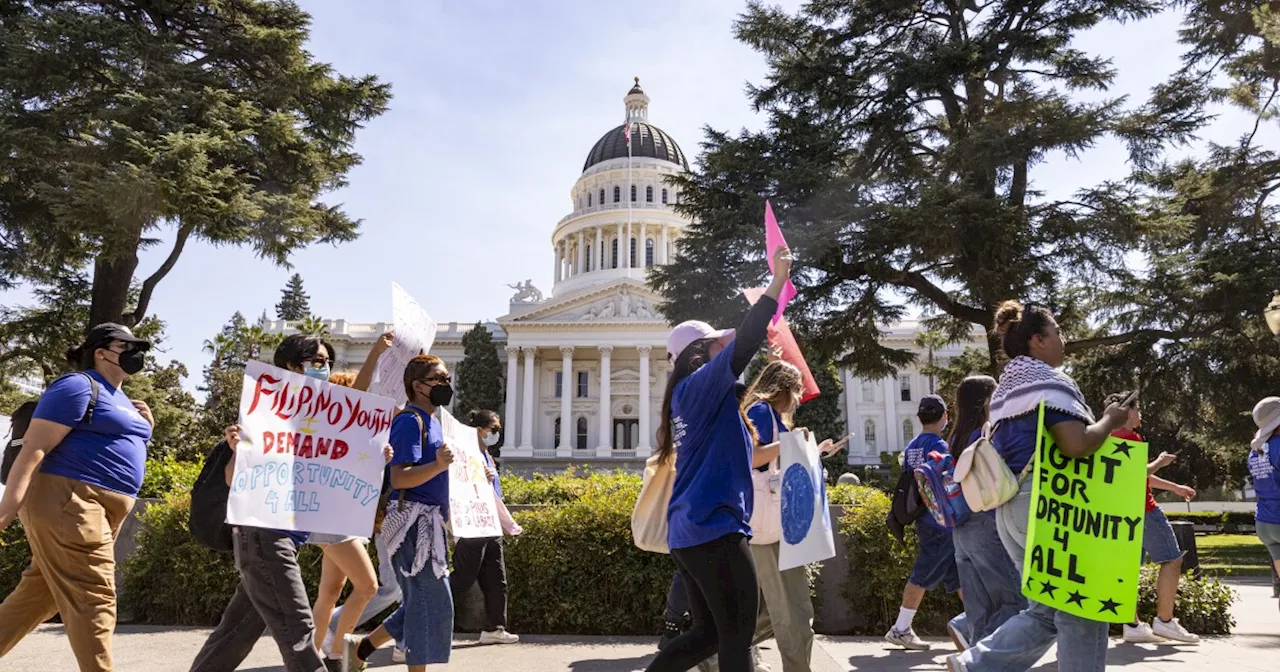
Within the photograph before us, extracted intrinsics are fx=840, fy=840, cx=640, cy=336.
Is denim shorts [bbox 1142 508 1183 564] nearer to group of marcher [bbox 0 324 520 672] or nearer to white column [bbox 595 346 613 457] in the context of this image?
group of marcher [bbox 0 324 520 672]

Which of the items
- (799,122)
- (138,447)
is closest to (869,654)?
(138,447)

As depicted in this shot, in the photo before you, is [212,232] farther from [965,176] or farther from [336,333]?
[336,333]

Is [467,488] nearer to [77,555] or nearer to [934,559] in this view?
[77,555]

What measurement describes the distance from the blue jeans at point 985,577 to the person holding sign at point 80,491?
4140 mm

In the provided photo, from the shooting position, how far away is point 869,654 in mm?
6031

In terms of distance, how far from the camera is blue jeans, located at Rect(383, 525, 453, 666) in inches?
154

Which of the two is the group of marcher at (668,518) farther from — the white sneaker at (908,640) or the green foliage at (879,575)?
the green foliage at (879,575)

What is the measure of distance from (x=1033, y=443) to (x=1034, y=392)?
0.69ft

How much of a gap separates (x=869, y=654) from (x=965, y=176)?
36.6 feet

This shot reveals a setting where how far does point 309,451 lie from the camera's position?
3998 millimetres

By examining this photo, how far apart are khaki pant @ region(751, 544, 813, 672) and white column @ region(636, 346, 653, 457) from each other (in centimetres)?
5347

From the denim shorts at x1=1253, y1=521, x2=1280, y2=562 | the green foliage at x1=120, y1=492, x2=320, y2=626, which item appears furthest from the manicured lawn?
the green foliage at x1=120, y1=492, x2=320, y2=626

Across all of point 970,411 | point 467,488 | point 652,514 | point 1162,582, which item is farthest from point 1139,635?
point 467,488

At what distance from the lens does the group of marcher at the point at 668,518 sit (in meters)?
3.15
